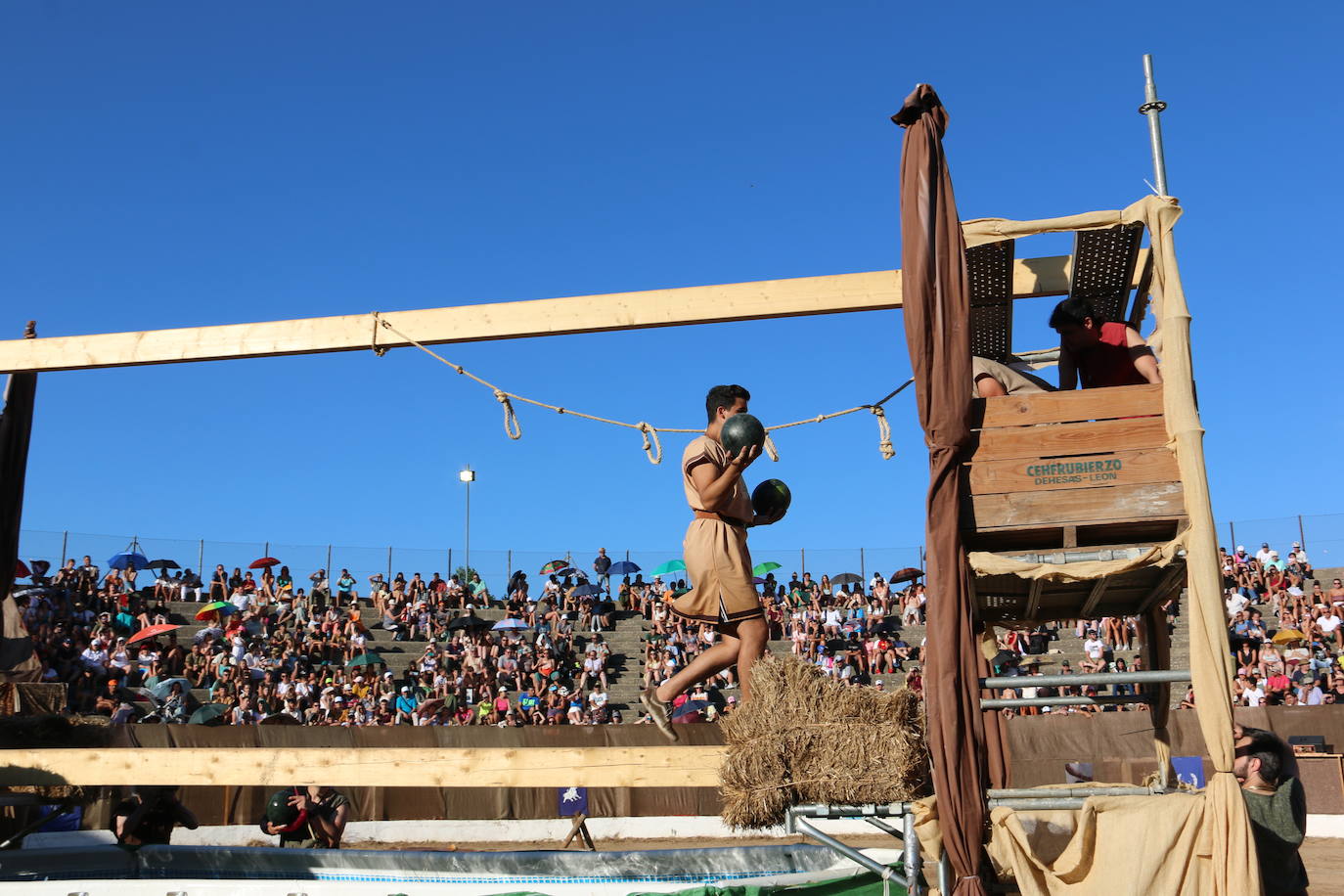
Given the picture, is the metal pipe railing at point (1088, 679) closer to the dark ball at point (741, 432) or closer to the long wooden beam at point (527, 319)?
the dark ball at point (741, 432)

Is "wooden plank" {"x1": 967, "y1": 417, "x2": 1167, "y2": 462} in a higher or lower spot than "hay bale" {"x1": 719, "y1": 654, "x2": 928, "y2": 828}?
higher

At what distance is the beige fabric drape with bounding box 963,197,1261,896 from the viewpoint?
495cm

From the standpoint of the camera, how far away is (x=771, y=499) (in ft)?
24.3

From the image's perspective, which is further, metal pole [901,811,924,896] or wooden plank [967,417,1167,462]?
wooden plank [967,417,1167,462]

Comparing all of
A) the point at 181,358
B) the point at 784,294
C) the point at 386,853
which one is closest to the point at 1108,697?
the point at 784,294

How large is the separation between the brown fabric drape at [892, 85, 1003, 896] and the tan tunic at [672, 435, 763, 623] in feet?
5.45

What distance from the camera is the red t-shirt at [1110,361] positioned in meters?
6.11

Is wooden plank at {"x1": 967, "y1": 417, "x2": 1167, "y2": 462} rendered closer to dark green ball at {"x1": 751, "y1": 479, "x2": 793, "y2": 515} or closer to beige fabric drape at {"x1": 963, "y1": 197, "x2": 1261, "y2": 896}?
beige fabric drape at {"x1": 963, "y1": 197, "x2": 1261, "y2": 896}

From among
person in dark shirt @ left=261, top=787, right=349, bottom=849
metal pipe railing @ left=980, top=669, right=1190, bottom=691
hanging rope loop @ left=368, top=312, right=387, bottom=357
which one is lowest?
person in dark shirt @ left=261, top=787, right=349, bottom=849

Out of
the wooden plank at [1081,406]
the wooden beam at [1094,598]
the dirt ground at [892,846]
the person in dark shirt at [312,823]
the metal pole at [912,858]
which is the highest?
the wooden plank at [1081,406]

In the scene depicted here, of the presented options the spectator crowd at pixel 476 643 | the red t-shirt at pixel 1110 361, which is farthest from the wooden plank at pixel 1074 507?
the spectator crowd at pixel 476 643

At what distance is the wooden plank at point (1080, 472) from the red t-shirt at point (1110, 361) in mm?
689

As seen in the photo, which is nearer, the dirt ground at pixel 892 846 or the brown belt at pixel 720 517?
the brown belt at pixel 720 517

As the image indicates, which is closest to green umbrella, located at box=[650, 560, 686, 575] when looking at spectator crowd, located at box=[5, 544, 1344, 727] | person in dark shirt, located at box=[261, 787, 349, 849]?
spectator crowd, located at box=[5, 544, 1344, 727]
